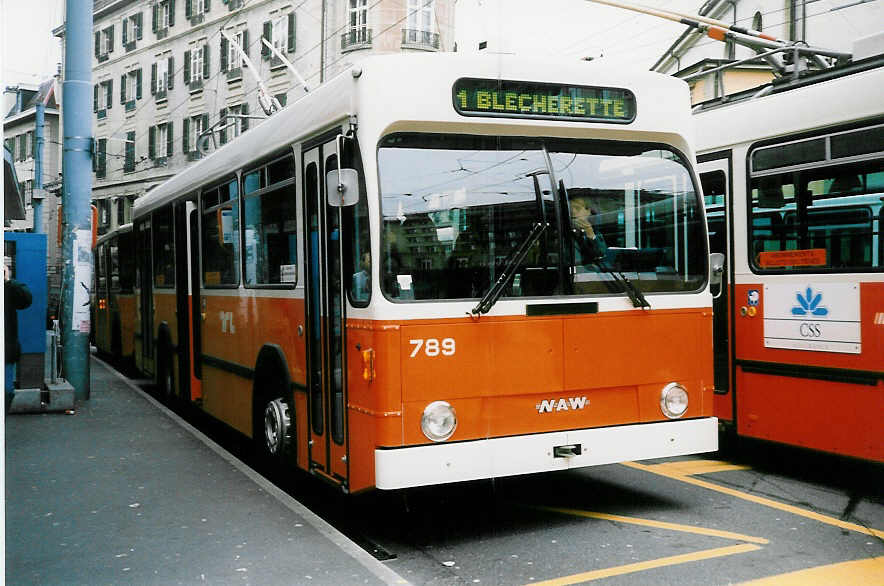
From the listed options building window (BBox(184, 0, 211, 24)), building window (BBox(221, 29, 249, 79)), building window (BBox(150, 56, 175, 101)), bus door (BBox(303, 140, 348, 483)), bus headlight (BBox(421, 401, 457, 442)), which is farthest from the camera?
building window (BBox(150, 56, 175, 101))

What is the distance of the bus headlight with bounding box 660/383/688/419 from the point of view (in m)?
6.34

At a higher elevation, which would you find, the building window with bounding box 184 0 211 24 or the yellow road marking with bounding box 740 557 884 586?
the building window with bounding box 184 0 211 24

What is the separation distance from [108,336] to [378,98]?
1496 cm

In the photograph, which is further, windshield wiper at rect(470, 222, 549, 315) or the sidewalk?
windshield wiper at rect(470, 222, 549, 315)

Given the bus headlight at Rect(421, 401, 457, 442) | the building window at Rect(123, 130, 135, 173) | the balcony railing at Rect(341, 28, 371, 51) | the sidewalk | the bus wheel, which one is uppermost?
the balcony railing at Rect(341, 28, 371, 51)

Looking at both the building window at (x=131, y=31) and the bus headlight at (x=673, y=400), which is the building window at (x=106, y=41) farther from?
the bus headlight at (x=673, y=400)

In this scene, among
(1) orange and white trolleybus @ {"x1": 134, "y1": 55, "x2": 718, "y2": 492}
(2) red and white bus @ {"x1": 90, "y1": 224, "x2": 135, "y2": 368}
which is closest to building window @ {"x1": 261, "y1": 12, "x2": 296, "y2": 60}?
(2) red and white bus @ {"x1": 90, "y1": 224, "x2": 135, "y2": 368}

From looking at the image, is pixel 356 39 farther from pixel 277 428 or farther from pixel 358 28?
pixel 277 428

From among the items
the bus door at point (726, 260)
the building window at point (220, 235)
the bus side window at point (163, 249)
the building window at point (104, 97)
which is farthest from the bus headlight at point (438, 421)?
the building window at point (104, 97)

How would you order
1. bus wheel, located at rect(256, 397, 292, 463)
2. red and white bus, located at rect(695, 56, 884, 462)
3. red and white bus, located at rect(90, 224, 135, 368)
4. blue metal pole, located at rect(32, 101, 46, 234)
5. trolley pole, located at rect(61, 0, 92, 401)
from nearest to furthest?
red and white bus, located at rect(695, 56, 884, 462) < bus wheel, located at rect(256, 397, 292, 463) < trolley pole, located at rect(61, 0, 92, 401) < red and white bus, located at rect(90, 224, 135, 368) < blue metal pole, located at rect(32, 101, 46, 234)

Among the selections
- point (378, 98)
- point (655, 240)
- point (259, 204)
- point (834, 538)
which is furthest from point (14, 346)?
point (834, 538)

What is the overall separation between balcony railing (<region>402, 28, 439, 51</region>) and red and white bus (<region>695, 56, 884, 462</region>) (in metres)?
29.3

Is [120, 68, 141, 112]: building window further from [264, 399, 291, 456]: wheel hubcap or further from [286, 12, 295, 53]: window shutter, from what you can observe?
[264, 399, 291, 456]: wheel hubcap

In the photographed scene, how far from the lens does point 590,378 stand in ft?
20.1
